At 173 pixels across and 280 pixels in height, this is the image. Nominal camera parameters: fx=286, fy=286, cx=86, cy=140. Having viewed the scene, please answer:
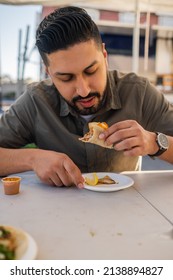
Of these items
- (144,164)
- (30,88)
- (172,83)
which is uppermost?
(30,88)

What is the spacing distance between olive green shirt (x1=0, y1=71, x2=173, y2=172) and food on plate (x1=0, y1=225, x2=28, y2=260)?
42.6 inches

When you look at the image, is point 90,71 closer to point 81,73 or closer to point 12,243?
point 81,73

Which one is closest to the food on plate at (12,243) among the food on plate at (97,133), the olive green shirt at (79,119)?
the food on plate at (97,133)

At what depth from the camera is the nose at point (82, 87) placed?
5.31ft

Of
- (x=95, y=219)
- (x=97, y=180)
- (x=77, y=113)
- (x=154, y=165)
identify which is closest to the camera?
(x=95, y=219)

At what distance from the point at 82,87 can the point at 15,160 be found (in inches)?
22.4

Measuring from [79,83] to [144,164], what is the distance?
143 inches

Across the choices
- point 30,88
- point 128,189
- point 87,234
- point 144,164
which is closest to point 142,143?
point 128,189

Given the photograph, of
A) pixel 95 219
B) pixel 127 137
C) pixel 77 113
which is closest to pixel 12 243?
pixel 95 219

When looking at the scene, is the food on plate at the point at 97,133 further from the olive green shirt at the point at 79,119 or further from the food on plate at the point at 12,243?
the food on plate at the point at 12,243

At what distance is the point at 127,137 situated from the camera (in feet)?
4.58

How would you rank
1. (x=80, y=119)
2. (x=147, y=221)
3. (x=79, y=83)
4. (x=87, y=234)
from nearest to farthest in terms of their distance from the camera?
(x=87, y=234) → (x=147, y=221) → (x=79, y=83) → (x=80, y=119)

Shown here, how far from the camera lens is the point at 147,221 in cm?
106

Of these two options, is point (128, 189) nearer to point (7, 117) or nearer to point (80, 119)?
point (80, 119)
